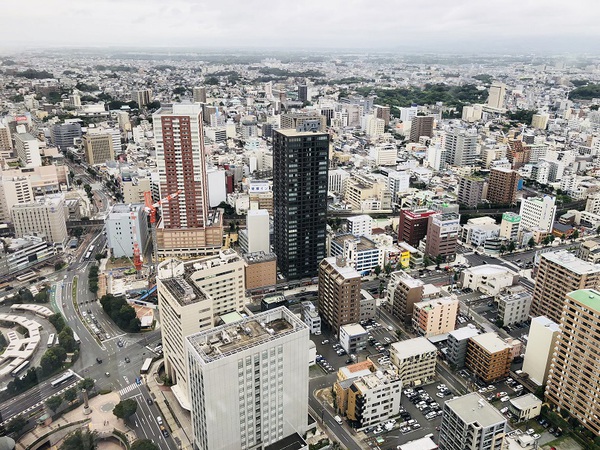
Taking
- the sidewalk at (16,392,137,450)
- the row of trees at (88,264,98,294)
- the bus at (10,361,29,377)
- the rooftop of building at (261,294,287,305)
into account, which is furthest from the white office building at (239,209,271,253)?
the bus at (10,361,29,377)

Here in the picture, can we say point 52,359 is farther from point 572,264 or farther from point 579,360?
point 572,264

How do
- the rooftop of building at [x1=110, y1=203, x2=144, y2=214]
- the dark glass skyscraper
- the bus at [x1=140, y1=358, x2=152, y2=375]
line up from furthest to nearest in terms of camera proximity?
the rooftop of building at [x1=110, y1=203, x2=144, y2=214], the dark glass skyscraper, the bus at [x1=140, y1=358, x2=152, y2=375]

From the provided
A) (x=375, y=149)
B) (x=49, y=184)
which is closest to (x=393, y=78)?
(x=375, y=149)

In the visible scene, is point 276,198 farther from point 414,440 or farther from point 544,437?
point 544,437

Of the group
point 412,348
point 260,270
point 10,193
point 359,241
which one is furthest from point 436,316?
point 10,193

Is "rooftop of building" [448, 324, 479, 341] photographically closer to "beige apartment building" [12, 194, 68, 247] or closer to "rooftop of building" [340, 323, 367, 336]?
"rooftop of building" [340, 323, 367, 336]

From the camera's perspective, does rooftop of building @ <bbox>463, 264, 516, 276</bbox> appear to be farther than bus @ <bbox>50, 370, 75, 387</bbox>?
Yes
